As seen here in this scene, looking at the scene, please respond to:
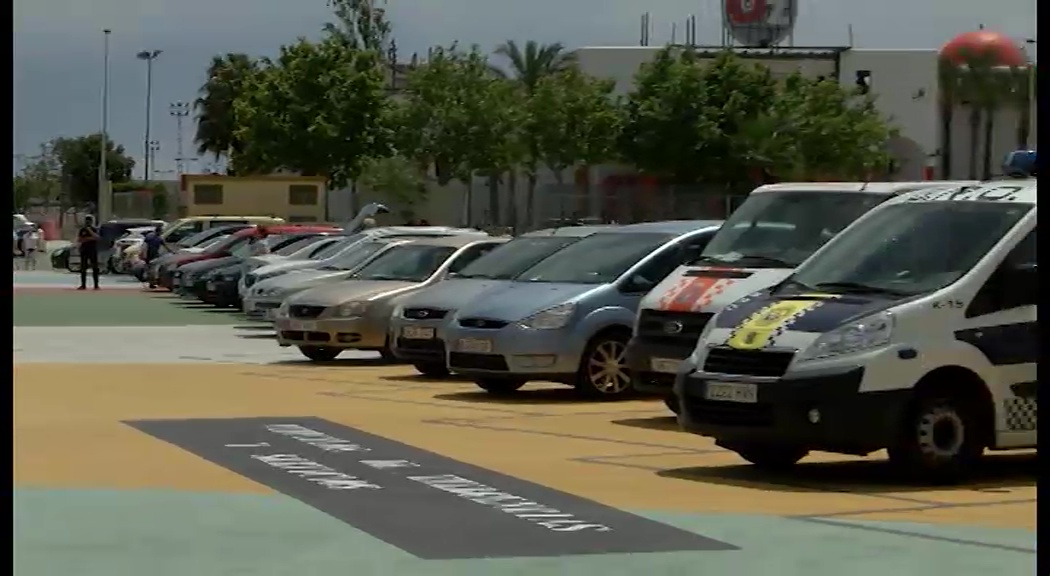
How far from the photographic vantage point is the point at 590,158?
58.3 m

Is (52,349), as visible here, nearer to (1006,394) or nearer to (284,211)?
(1006,394)

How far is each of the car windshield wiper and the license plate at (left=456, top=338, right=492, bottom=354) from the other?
210 inches

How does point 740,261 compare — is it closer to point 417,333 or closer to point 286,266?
point 417,333

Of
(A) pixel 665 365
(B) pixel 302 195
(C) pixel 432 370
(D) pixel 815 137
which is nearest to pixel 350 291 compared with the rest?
(C) pixel 432 370

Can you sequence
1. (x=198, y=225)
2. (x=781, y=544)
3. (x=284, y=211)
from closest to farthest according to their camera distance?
1. (x=781, y=544)
2. (x=198, y=225)
3. (x=284, y=211)

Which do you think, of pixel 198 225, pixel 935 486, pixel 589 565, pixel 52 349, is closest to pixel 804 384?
pixel 935 486

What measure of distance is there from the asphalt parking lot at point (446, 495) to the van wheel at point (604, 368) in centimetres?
24

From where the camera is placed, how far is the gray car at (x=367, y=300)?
66.5 ft

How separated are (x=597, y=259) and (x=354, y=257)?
10.1m

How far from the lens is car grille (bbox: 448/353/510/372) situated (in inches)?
627

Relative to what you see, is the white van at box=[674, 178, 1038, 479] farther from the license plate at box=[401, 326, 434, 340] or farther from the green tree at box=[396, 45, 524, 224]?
the green tree at box=[396, 45, 524, 224]

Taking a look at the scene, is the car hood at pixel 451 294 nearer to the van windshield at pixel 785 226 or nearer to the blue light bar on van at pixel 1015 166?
the van windshield at pixel 785 226

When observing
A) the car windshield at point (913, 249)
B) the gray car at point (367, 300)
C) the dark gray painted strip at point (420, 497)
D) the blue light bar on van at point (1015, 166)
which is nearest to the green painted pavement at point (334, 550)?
the dark gray painted strip at point (420, 497)
